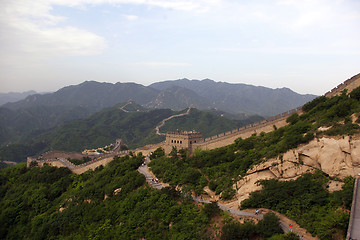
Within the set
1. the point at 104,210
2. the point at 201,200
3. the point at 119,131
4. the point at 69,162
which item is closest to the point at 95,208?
the point at 104,210

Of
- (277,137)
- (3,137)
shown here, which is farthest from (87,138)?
(277,137)

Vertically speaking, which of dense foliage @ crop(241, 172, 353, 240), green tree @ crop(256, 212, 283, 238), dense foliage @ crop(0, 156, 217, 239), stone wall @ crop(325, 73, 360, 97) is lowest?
dense foliage @ crop(0, 156, 217, 239)

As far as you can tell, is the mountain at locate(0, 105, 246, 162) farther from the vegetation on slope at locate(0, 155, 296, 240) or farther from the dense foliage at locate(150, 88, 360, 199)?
the dense foliage at locate(150, 88, 360, 199)

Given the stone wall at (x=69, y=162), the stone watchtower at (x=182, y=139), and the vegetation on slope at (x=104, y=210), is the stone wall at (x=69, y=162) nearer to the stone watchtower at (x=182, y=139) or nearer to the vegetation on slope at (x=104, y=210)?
the vegetation on slope at (x=104, y=210)

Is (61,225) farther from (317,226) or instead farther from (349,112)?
(349,112)

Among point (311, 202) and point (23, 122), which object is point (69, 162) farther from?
point (23, 122)

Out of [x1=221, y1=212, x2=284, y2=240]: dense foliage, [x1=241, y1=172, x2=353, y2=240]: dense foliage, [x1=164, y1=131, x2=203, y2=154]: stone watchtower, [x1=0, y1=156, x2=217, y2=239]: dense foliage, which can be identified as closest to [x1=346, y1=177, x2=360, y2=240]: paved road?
[x1=241, y1=172, x2=353, y2=240]: dense foliage

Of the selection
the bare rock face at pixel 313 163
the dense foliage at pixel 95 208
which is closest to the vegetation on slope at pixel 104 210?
the dense foliage at pixel 95 208
